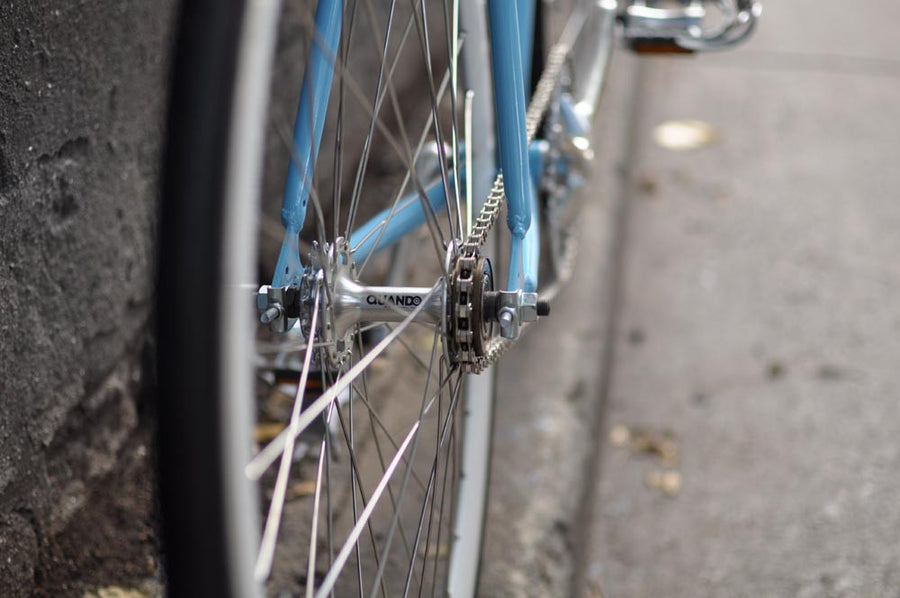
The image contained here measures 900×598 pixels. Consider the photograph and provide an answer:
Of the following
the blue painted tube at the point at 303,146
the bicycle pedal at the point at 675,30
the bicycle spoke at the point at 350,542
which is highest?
the bicycle pedal at the point at 675,30

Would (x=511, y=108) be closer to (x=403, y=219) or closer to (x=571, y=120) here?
(x=403, y=219)

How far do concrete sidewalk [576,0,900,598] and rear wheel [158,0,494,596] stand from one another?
44 cm

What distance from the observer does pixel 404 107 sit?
3.01 metres

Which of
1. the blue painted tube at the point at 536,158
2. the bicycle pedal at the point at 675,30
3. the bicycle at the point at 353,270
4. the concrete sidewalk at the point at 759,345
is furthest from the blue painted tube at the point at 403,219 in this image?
the bicycle pedal at the point at 675,30

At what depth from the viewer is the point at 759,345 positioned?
241cm

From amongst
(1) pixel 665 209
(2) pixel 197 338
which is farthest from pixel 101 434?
(1) pixel 665 209

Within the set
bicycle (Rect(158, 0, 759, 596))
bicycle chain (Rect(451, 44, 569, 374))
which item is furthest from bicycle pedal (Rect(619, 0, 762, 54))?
bicycle chain (Rect(451, 44, 569, 374))

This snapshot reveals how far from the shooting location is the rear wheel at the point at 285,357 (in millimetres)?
662

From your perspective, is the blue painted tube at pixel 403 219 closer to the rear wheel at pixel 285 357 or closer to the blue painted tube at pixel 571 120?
the rear wheel at pixel 285 357

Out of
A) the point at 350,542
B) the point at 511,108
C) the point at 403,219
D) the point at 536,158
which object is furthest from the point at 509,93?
the point at 350,542

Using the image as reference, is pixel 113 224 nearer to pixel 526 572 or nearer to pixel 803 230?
pixel 526 572

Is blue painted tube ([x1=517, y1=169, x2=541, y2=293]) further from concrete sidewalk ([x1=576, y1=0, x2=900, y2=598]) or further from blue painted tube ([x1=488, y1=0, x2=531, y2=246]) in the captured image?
concrete sidewalk ([x1=576, y1=0, x2=900, y2=598])

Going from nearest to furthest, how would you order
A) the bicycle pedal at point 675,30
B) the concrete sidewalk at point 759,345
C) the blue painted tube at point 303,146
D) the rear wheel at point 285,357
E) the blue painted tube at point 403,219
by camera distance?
the rear wheel at point 285,357
the blue painted tube at point 303,146
the blue painted tube at point 403,219
the concrete sidewalk at point 759,345
the bicycle pedal at point 675,30

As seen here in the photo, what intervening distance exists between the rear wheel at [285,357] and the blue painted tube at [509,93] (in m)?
0.06
